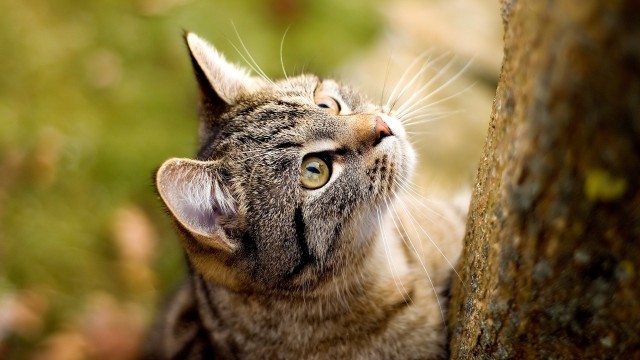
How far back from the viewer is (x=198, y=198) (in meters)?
1.96

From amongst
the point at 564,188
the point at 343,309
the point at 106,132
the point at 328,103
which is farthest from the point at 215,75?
the point at 106,132

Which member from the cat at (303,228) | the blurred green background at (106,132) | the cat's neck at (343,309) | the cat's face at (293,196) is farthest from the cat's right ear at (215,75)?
the blurred green background at (106,132)

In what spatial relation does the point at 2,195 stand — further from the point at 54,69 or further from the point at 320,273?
the point at 320,273

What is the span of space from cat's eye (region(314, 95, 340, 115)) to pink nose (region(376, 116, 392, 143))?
Result: 21 centimetres

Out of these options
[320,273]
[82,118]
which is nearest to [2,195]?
[82,118]

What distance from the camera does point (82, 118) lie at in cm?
387

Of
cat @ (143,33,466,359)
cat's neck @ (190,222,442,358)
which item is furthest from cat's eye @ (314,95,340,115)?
cat's neck @ (190,222,442,358)

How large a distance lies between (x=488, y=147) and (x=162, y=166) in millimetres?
946

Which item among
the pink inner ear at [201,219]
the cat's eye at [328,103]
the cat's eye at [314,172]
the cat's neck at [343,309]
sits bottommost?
the cat's neck at [343,309]

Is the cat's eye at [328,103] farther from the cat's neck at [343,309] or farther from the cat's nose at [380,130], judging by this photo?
the cat's neck at [343,309]

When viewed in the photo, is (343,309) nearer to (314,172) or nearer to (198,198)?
(314,172)

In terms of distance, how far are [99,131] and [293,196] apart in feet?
7.48

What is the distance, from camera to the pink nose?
6.88ft

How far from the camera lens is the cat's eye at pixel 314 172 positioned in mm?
2074
